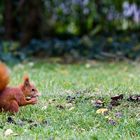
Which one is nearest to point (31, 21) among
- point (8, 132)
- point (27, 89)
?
point (27, 89)

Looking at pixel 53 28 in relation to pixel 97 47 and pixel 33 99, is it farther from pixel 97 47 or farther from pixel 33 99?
pixel 33 99

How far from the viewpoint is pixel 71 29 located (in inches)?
562

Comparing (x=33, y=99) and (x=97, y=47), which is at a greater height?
(x=33, y=99)

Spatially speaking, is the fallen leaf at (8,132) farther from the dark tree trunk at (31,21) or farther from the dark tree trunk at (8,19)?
the dark tree trunk at (8,19)

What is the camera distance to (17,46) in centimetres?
1252

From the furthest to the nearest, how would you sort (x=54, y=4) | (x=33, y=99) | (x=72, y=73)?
1. (x=54, y=4)
2. (x=72, y=73)
3. (x=33, y=99)

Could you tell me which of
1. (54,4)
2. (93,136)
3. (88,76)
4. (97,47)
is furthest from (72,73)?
(93,136)

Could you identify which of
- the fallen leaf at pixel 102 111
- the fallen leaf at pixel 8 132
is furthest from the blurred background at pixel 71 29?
the fallen leaf at pixel 8 132

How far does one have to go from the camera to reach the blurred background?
12203mm

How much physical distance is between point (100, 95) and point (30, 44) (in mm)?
6754

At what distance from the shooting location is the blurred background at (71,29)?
12203mm

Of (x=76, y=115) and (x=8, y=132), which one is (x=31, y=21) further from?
(x=8, y=132)

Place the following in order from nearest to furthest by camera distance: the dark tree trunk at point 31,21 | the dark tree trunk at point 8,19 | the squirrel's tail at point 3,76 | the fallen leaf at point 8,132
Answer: the fallen leaf at point 8,132, the squirrel's tail at point 3,76, the dark tree trunk at point 31,21, the dark tree trunk at point 8,19

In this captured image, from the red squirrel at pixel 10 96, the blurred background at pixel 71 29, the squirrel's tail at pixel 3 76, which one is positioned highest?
the squirrel's tail at pixel 3 76
